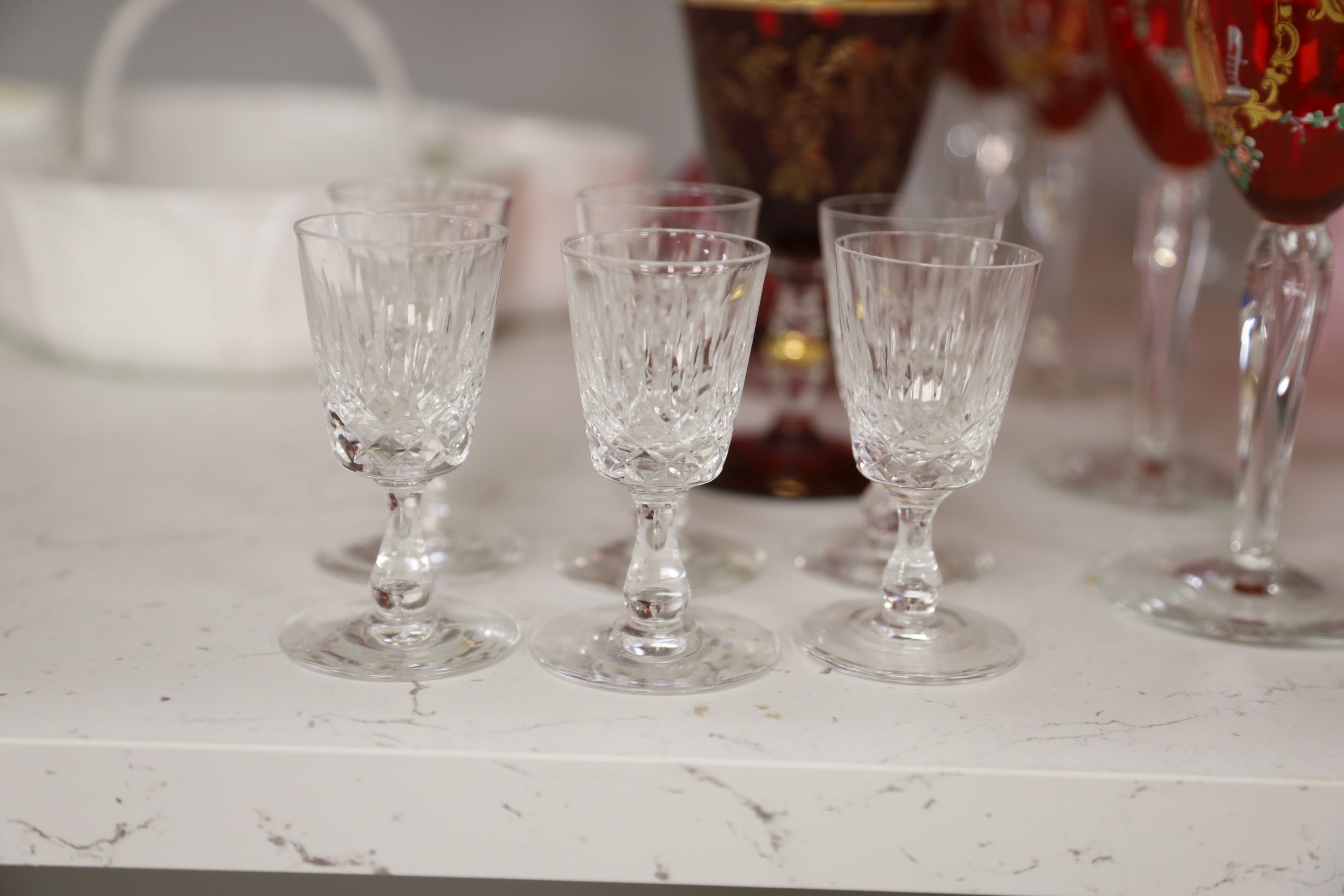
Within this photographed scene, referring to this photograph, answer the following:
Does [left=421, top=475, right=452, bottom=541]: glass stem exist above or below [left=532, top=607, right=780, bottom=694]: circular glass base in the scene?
above

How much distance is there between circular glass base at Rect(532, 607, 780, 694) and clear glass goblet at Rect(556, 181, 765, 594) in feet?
0.20

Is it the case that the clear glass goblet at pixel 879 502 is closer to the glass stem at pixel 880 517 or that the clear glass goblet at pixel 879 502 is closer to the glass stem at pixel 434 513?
the glass stem at pixel 880 517

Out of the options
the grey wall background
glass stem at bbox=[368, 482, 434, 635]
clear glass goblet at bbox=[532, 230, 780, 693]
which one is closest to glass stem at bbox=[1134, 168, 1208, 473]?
clear glass goblet at bbox=[532, 230, 780, 693]

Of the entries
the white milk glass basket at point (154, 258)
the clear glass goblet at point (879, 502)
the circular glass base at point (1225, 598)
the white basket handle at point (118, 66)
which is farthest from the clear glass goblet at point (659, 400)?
the white basket handle at point (118, 66)

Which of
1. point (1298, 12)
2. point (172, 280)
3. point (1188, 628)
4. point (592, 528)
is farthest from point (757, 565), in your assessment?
point (172, 280)

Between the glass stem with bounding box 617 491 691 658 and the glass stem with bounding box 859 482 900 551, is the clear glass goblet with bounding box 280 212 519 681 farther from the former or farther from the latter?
the glass stem with bounding box 859 482 900 551

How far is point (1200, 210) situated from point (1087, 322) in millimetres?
485

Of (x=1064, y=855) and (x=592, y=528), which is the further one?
(x=592, y=528)

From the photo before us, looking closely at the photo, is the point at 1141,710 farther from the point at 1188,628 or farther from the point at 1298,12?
the point at 1298,12

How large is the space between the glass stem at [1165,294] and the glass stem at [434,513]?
1.58 ft

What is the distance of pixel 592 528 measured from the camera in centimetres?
84

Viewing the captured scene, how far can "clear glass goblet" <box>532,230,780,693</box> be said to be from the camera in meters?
0.59

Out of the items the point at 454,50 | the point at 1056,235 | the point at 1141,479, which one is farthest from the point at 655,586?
the point at 454,50

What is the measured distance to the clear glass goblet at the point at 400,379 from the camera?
1.99 feet
